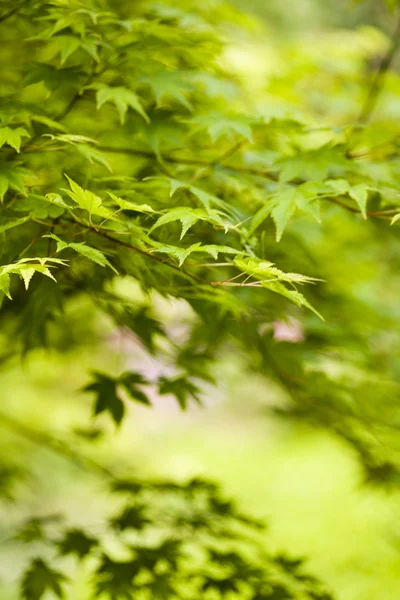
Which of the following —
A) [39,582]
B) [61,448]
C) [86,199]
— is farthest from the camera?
[61,448]

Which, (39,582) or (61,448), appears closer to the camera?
(39,582)

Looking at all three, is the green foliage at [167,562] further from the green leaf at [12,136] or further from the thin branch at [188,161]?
the green leaf at [12,136]

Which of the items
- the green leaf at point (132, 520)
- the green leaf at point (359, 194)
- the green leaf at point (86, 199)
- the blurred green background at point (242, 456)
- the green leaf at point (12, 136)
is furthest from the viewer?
the blurred green background at point (242, 456)

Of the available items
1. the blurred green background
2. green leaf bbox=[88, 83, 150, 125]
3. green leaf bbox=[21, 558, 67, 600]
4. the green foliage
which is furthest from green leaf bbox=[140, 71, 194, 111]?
green leaf bbox=[21, 558, 67, 600]

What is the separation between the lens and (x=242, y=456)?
6516mm

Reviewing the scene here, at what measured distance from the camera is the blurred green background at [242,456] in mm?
3480

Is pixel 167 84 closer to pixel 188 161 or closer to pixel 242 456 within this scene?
pixel 188 161

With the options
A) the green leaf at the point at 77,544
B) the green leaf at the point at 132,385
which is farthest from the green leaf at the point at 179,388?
the green leaf at the point at 77,544

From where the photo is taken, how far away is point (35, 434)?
2350 millimetres

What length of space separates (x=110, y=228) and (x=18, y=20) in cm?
85

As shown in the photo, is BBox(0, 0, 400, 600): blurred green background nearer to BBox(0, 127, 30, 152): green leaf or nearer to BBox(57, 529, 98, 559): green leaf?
BBox(57, 529, 98, 559): green leaf

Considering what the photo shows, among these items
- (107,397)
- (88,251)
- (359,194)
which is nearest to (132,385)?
(107,397)

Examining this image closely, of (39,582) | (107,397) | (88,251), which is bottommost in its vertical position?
(39,582)

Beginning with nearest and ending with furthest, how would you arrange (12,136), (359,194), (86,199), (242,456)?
(86,199)
(12,136)
(359,194)
(242,456)
